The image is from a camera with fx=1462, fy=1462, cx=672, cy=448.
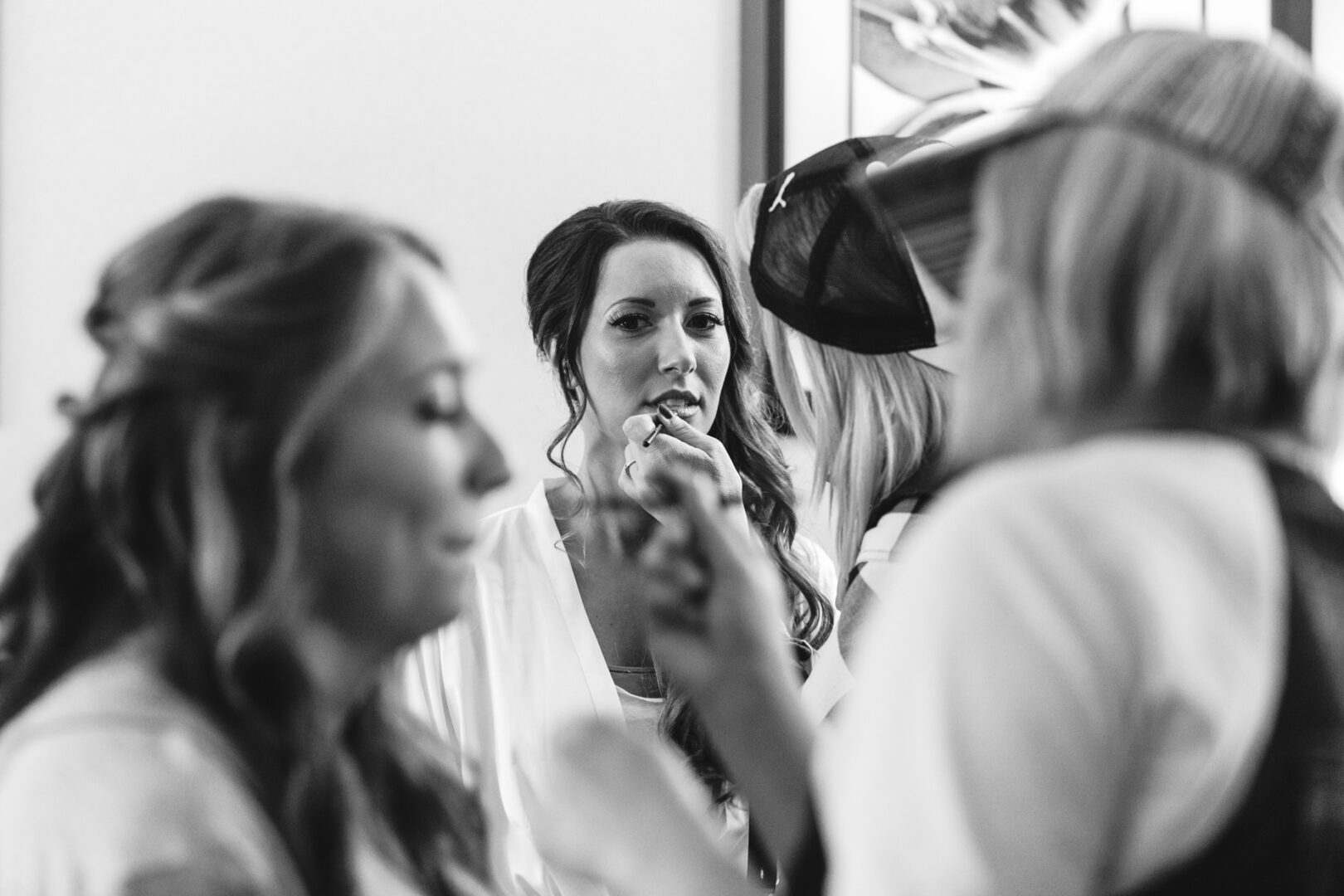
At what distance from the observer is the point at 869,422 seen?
47.3 inches

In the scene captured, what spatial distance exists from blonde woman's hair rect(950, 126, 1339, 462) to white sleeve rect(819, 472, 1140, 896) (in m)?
0.09

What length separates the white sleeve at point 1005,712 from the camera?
1.61 ft

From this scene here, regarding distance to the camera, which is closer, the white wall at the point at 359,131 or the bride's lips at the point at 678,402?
the bride's lips at the point at 678,402

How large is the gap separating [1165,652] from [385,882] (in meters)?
0.39

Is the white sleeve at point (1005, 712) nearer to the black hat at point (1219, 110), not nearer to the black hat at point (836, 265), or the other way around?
the black hat at point (1219, 110)

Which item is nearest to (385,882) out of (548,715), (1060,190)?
(1060,190)

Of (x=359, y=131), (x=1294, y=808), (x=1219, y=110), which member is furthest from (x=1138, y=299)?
(x=359, y=131)

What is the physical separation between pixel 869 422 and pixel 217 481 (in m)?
0.67

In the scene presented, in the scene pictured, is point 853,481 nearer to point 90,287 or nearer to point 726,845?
point 726,845

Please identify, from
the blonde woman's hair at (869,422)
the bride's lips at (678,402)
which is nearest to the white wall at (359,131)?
the bride's lips at (678,402)

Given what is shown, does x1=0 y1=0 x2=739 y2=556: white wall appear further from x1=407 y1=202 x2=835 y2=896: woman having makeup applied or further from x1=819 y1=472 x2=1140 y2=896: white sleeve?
x1=819 y1=472 x2=1140 y2=896: white sleeve

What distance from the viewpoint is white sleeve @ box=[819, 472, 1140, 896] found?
1.61 feet

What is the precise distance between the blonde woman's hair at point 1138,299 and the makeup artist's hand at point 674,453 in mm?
1182

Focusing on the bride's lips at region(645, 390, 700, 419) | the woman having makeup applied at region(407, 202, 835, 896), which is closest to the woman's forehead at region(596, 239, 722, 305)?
the woman having makeup applied at region(407, 202, 835, 896)
